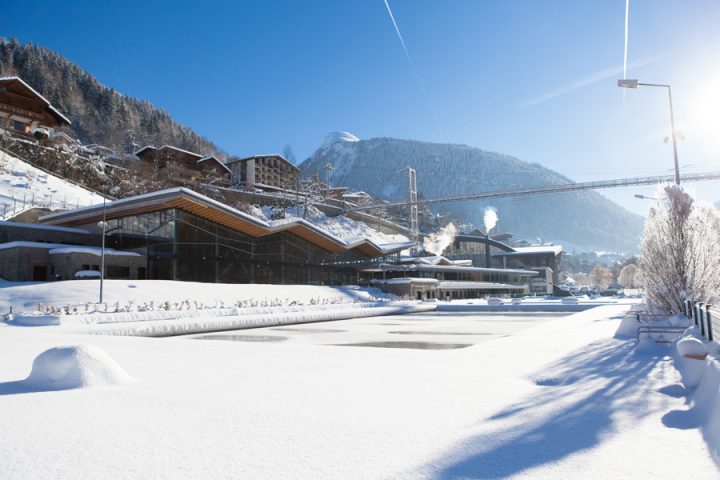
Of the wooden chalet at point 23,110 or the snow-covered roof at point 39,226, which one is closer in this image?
the snow-covered roof at point 39,226

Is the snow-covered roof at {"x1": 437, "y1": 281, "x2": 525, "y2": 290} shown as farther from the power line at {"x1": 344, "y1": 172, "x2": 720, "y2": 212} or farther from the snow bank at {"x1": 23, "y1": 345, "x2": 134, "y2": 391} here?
the snow bank at {"x1": 23, "y1": 345, "x2": 134, "y2": 391}

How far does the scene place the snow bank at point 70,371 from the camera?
7668 mm

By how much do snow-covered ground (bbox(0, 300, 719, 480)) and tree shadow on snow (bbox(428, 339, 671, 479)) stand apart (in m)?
0.02

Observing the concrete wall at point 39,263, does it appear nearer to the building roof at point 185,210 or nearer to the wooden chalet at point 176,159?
the building roof at point 185,210

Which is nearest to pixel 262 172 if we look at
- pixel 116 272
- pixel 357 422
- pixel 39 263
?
pixel 116 272

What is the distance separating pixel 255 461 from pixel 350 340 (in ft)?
44.4

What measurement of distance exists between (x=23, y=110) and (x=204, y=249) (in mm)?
37038

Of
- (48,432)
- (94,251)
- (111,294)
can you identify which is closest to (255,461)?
(48,432)

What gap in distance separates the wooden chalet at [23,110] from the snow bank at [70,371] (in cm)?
6170

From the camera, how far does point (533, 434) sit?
5.32 m

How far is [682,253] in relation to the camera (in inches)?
619

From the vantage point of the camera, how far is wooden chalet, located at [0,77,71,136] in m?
56.4

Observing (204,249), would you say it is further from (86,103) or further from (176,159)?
(86,103)

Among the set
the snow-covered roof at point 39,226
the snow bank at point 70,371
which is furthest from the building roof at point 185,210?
the snow bank at point 70,371
